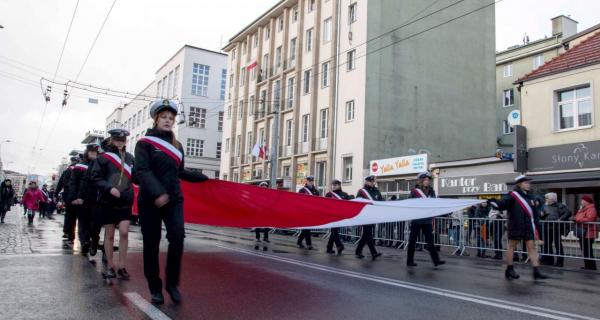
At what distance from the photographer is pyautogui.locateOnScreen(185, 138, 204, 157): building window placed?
56.7 metres

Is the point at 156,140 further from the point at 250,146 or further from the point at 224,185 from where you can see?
the point at 250,146

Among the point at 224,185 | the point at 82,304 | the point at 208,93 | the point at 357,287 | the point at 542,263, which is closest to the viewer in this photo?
the point at 82,304

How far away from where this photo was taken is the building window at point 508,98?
42.7m

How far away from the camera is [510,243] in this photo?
9242 millimetres

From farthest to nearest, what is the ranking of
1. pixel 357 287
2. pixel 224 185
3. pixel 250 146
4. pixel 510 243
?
pixel 250 146 < pixel 510 243 < pixel 224 185 < pixel 357 287

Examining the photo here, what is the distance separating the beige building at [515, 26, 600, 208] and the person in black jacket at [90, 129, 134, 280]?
17148mm

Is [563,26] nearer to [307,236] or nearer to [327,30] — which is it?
[327,30]

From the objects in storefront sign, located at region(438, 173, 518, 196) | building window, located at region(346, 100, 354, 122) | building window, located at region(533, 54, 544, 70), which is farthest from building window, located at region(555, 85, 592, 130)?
building window, located at region(533, 54, 544, 70)

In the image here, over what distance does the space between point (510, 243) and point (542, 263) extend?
476 cm

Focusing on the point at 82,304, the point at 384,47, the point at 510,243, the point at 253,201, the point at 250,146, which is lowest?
the point at 82,304

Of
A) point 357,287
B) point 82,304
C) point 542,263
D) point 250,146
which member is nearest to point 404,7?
point 250,146

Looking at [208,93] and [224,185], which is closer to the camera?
[224,185]

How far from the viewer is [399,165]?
28.2 m

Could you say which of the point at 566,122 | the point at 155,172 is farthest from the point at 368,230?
the point at 566,122
